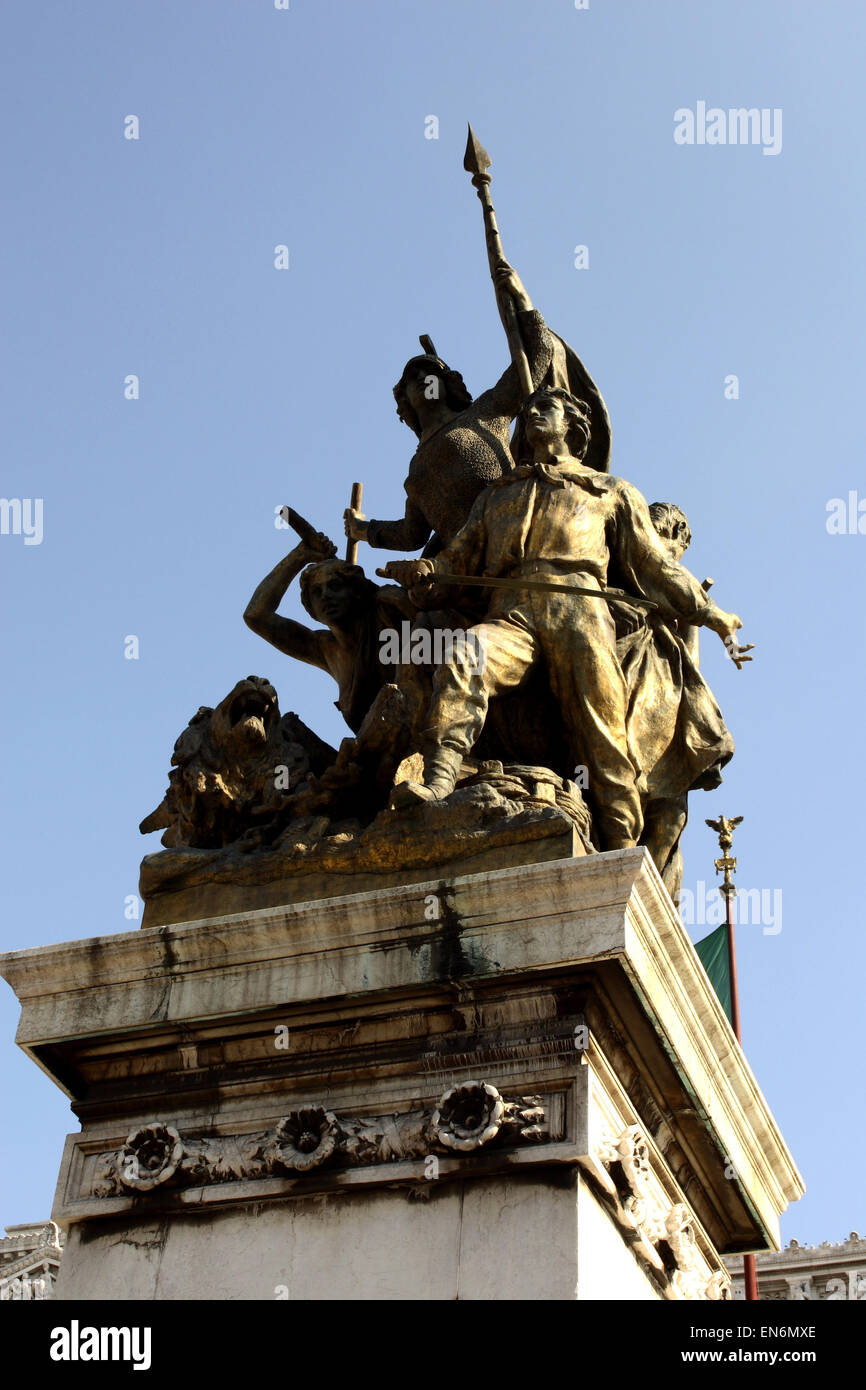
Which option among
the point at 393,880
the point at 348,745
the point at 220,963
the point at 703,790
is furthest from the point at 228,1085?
the point at 703,790

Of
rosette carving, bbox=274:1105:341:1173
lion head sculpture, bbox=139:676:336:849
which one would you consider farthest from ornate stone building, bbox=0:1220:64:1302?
lion head sculpture, bbox=139:676:336:849

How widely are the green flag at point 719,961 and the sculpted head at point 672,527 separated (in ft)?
29.0

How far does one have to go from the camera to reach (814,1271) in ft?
109

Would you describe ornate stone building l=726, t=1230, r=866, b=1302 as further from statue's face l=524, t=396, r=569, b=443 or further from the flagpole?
statue's face l=524, t=396, r=569, b=443

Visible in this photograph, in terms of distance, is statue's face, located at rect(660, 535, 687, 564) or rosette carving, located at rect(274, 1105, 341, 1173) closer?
rosette carving, located at rect(274, 1105, 341, 1173)

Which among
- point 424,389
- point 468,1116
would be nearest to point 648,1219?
point 468,1116

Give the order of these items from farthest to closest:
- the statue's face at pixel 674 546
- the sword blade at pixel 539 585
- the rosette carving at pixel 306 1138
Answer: the statue's face at pixel 674 546
the sword blade at pixel 539 585
the rosette carving at pixel 306 1138

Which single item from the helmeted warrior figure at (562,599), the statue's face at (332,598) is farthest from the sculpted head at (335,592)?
the helmeted warrior figure at (562,599)

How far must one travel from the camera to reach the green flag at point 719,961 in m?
20.1

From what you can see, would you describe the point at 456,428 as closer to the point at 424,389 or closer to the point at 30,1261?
the point at 424,389

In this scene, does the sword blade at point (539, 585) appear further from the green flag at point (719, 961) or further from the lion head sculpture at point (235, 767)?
the green flag at point (719, 961)

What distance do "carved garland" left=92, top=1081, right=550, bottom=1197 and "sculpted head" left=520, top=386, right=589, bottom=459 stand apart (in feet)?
14.7

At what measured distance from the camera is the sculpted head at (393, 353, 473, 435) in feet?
40.8
